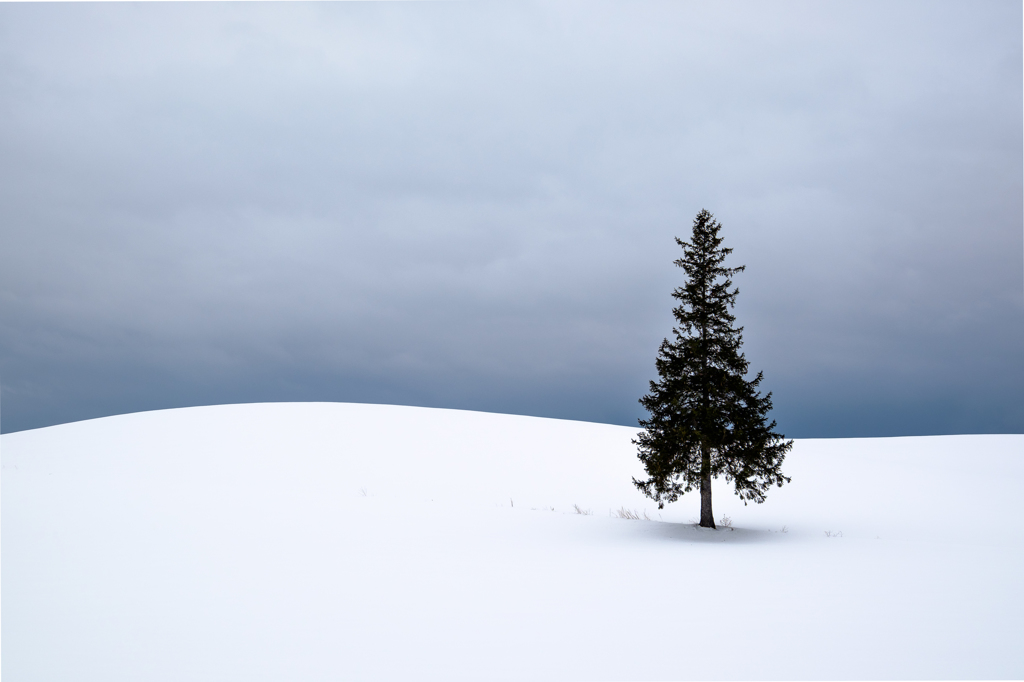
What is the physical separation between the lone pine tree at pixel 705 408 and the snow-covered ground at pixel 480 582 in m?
1.28

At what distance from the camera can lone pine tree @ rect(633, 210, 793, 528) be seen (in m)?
12.7

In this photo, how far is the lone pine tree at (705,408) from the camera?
41.7 ft

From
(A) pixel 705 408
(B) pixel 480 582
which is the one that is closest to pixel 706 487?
(A) pixel 705 408

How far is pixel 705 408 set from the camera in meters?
13.1

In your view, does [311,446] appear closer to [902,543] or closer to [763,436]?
[763,436]

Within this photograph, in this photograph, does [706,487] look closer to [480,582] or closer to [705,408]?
[705,408]

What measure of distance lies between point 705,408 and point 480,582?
6.65 meters

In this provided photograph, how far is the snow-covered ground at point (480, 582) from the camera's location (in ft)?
19.5

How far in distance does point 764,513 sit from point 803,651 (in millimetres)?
12204

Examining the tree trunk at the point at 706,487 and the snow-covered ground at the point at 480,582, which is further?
the tree trunk at the point at 706,487

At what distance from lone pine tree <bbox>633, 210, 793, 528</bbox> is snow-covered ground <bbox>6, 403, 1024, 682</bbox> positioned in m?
1.28

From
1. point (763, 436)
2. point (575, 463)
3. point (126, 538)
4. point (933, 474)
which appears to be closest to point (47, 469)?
point (126, 538)

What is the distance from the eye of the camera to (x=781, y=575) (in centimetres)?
889

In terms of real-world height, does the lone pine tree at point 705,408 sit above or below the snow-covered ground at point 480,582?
above
